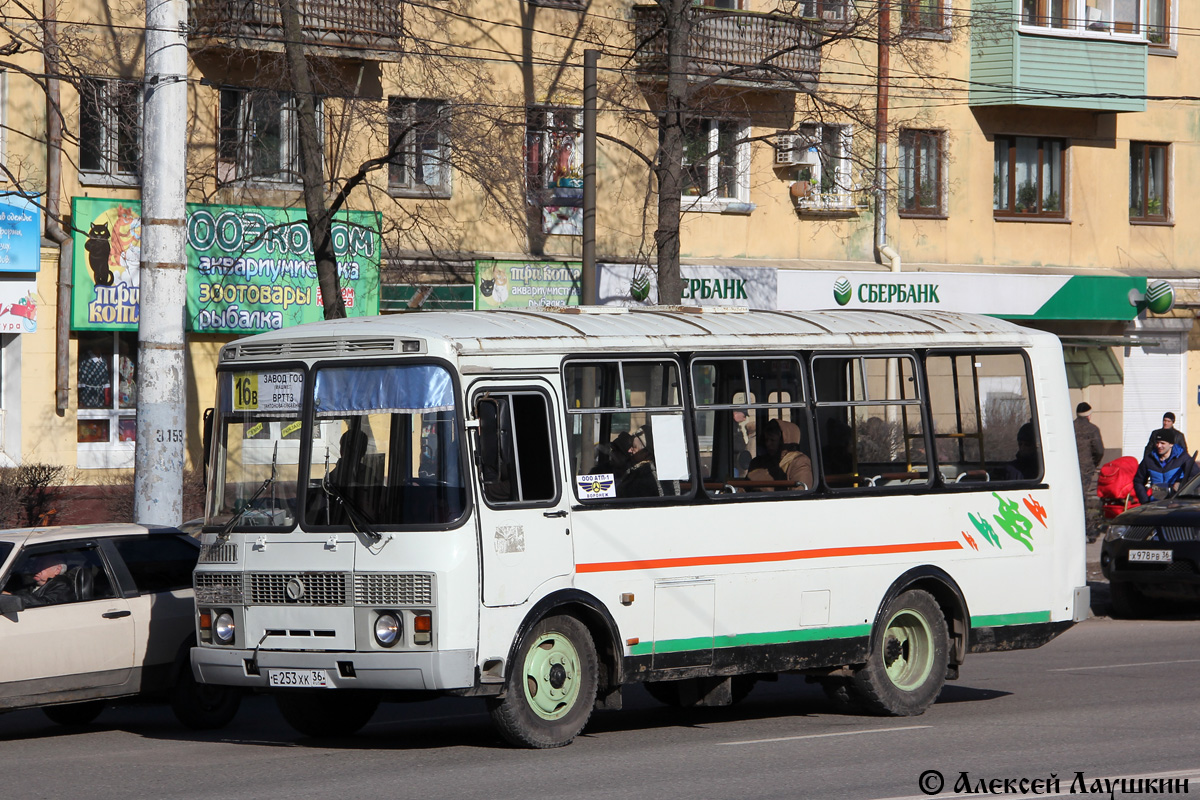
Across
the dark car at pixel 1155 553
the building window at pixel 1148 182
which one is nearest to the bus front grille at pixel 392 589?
the dark car at pixel 1155 553

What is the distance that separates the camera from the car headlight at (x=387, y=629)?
945cm

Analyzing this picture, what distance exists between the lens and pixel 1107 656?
14922mm

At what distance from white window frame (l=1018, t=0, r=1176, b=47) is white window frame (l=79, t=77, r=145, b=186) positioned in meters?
16.5

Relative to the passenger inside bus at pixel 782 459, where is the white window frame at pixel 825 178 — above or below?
above

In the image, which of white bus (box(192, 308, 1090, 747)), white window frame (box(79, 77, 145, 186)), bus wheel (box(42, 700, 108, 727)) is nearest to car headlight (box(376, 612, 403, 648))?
white bus (box(192, 308, 1090, 747))

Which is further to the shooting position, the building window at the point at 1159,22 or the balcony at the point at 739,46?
the building window at the point at 1159,22

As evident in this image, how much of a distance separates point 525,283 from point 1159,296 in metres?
13.1

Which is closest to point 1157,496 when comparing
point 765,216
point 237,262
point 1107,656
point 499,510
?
point 1107,656

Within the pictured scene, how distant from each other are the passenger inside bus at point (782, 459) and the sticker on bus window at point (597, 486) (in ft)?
3.66

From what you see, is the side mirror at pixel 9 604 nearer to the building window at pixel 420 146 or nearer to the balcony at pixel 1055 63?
the building window at pixel 420 146

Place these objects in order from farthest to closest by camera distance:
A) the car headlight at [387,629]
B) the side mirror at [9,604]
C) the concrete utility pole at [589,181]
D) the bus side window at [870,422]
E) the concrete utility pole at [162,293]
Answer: the concrete utility pole at [589,181], the concrete utility pole at [162,293], the bus side window at [870,422], the side mirror at [9,604], the car headlight at [387,629]

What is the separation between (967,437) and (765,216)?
1733cm

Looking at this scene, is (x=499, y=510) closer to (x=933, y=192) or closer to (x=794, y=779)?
(x=794, y=779)

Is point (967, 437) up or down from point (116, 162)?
down
